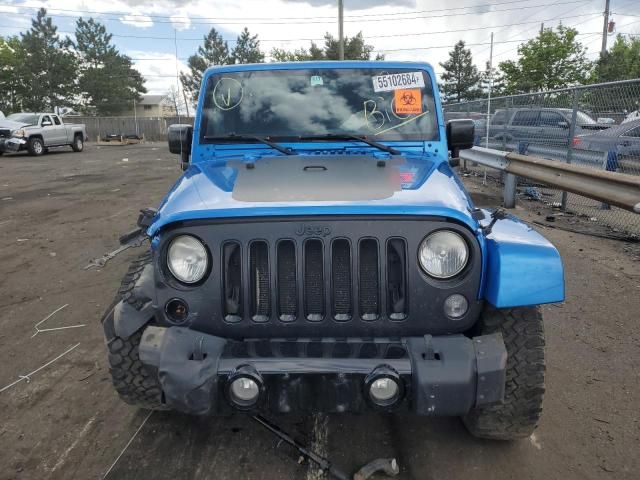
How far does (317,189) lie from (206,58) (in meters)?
66.2

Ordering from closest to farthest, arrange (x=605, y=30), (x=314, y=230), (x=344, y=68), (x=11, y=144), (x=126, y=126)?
1. (x=314, y=230)
2. (x=344, y=68)
3. (x=11, y=144)
4. (x=605, y=30)
5. (x=126, y=126)

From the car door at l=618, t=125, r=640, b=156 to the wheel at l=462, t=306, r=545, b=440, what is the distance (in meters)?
5.40

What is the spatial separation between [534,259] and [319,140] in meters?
1.74

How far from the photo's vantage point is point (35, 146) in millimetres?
21281

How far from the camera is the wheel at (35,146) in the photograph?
69.0 ft

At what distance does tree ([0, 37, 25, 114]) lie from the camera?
52.2 metres

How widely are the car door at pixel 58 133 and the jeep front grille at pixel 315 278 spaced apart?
23.3m

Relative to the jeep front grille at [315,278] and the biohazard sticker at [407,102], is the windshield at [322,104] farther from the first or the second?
the jeep front grille at [315,278]

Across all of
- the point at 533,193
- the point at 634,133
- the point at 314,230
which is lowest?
the point at 533,193

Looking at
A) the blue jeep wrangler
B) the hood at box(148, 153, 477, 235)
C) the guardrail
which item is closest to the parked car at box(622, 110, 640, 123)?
the guardrail

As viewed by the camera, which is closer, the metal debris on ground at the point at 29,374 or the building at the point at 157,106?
the metal debris on ground at the point at 29,374

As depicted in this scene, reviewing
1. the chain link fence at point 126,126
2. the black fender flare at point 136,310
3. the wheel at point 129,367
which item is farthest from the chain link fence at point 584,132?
the chain link fence at point 126,126

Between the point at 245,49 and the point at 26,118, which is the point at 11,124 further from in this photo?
the point at 245,49

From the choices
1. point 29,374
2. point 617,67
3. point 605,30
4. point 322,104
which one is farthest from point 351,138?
point 605,30
